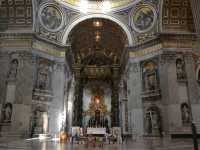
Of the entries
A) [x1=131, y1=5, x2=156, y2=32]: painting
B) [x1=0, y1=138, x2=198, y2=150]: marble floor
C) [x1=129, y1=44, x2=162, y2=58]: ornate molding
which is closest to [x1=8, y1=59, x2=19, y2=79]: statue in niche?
[x1=0, y1=138, x2=198, y2=150]: marble floor

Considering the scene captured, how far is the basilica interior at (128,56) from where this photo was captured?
15.2 m

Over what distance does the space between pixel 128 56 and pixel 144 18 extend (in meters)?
3.58

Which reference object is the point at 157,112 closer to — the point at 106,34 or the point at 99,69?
the point at 106,34

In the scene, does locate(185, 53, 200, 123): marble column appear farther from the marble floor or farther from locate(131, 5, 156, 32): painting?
the marble floor

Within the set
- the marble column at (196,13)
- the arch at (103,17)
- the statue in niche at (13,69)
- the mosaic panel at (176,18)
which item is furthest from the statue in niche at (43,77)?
the marble column at (196,13)

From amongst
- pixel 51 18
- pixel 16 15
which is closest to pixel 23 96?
pixel 16 15

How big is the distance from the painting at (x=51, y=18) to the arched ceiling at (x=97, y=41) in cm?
168

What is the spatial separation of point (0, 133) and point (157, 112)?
36.0ft

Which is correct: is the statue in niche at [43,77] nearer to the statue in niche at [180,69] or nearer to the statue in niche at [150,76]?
the statue in niche at [150,76]

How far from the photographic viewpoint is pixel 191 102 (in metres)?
15.3

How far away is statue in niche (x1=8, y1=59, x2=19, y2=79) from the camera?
52.2 ft

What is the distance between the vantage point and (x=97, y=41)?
1021 inches

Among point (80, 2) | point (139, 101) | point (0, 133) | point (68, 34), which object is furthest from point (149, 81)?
point (0, 133)

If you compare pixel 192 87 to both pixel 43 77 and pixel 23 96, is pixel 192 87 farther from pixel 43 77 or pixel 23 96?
pixel 23 96
